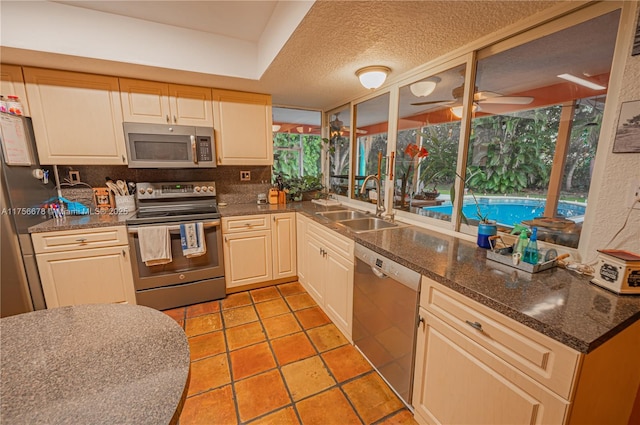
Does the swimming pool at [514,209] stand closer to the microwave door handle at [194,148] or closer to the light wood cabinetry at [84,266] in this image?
the microwave door handle at [194,148]

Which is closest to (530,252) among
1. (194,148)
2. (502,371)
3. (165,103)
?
(502,371)

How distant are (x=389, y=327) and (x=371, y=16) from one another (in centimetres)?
169

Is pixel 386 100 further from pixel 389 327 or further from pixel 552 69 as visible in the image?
pixel 389 327

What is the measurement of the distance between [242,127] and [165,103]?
0.71 metres

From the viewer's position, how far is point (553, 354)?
2.60ft

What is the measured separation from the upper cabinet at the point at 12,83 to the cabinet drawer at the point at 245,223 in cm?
174

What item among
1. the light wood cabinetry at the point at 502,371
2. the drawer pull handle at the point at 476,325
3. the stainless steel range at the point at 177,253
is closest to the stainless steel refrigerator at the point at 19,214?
the stainless steel range at the point at 177,253

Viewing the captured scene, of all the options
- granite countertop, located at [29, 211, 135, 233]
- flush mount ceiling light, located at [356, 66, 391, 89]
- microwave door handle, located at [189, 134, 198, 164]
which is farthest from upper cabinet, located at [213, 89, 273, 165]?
flush mount ceiling light, located at [356, 66, 391, 89]

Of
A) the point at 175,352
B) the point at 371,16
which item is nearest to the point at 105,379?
the point at 175,352

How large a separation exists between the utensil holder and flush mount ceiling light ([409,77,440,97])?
2.80 meters

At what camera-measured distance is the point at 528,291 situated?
3.26 feet

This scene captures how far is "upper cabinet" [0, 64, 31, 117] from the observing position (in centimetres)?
193

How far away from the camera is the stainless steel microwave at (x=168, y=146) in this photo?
7.52 ft

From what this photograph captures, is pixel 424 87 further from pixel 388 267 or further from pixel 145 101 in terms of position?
pixel 145 101
